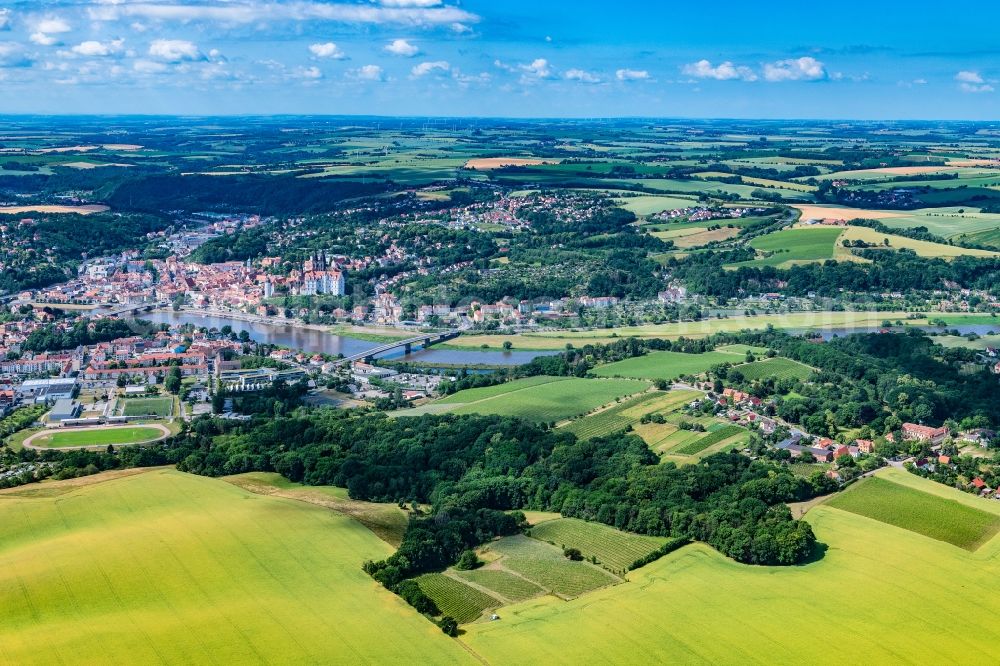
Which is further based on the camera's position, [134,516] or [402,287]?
[402,287]

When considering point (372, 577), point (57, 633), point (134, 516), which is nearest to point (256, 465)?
point (134, 516)

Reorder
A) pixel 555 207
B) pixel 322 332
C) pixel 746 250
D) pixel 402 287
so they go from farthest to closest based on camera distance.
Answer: pixel 555 207, pixel 746 250, pixel 402 287, pixel 322 332

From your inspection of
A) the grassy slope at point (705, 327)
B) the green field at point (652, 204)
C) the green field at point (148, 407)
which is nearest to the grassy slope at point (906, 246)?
the grassy slope at point (705, 327)

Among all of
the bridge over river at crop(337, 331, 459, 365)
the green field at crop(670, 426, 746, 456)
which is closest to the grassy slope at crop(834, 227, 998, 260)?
the bridge over river at crop(337, 331, 459, 365)

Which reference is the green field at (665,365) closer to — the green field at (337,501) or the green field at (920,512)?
the green field at (920,512)

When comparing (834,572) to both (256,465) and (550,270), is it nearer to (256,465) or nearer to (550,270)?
(256,465)

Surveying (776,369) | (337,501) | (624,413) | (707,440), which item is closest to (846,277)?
(776,369)
